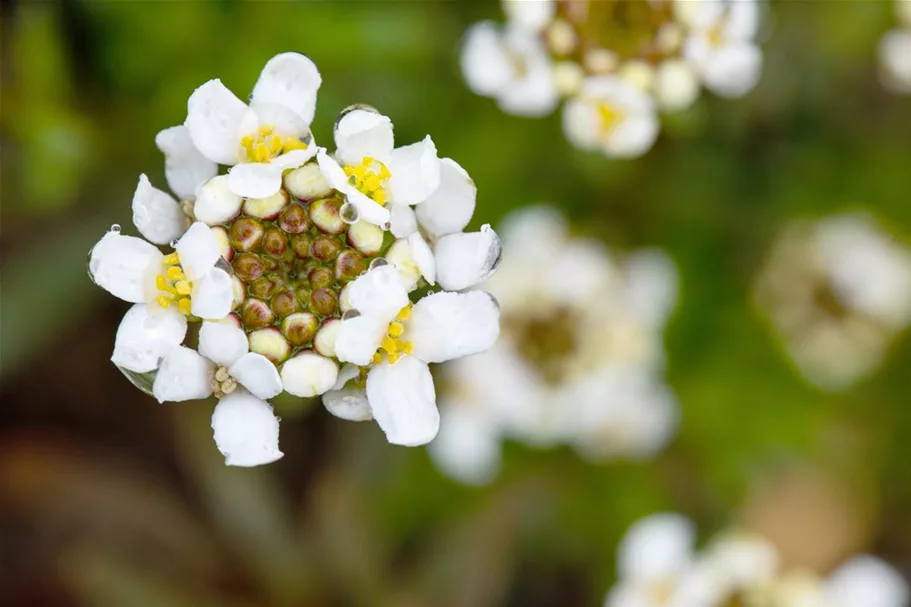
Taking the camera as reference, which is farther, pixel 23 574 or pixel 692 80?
pixel 23 574

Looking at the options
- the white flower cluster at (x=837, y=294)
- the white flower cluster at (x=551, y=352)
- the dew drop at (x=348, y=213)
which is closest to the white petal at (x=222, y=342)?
the dew drop at (x=348, y=213)

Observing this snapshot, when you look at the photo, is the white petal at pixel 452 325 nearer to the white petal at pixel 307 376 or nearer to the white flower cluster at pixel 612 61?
the white petal at pixel 307 376

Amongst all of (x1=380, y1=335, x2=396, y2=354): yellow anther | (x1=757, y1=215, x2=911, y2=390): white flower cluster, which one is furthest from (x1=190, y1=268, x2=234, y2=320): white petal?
(x1=757, y1=215, x2=911, y2=390): white flower cluster

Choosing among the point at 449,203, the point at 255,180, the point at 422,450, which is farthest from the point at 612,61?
the point at 422,450

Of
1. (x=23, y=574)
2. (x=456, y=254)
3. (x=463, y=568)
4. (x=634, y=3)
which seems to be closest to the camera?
(x=456, y=254)

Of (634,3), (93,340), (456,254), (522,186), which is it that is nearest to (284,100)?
(456,254)

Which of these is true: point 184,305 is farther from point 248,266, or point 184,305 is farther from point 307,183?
point 307,183

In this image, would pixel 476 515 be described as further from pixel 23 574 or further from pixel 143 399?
pixel 23 574
